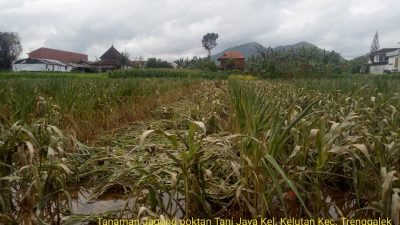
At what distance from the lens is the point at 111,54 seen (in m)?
53.0

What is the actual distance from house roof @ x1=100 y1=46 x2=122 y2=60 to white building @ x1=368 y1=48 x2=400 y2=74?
128ft

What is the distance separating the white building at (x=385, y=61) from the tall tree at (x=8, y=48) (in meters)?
→ 52.3

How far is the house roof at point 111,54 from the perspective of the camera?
52.3 metres

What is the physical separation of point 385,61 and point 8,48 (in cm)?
5703

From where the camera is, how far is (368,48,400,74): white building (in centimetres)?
4535

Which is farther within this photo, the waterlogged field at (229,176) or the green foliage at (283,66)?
the green foliage at (283,66)

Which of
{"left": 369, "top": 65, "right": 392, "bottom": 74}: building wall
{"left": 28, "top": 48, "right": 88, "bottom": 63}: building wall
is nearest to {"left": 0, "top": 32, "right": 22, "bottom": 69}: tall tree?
{"left": 28, "top": 48, "right": 88, "bottom": 63}: building wall

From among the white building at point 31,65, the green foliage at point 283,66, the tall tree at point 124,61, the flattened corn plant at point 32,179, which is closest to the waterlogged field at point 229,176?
the flattened corn plant at point 32,179

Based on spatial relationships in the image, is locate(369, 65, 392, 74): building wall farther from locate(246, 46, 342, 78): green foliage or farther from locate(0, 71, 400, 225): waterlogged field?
locate(0, 71, 400, 225): waterlogged field

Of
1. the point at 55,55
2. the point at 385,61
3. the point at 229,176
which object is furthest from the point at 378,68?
the point at 55,55

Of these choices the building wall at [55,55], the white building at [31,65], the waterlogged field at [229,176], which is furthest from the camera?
the building wall at [55,55]

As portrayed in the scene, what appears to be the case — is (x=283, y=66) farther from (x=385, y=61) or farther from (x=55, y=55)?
(x=55, y=55)

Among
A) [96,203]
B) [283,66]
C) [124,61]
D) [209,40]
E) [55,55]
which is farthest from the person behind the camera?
[209,40]

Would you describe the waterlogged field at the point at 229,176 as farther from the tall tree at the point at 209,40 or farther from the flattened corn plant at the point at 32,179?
the tall tree at the point at 209,40
